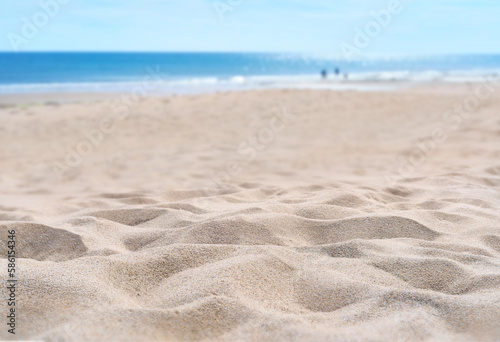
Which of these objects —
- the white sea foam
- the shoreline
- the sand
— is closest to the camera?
the sand

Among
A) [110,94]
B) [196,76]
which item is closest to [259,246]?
[110,94]

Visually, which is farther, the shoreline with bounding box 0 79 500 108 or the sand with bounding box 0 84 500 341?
the shoreline with bounding box 0 79 500 108

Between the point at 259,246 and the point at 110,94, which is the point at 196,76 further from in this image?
the point at 259,246

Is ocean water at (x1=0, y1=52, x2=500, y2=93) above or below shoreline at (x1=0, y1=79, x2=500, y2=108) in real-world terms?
below

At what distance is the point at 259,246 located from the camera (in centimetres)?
192

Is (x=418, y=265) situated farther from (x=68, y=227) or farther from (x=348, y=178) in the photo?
(x=348, y=178)

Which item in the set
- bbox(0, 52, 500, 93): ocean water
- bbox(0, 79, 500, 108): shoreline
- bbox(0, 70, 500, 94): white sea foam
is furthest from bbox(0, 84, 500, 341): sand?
bbox(0, 52, 500, 93): ocean water

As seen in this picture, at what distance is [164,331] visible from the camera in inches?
53.7

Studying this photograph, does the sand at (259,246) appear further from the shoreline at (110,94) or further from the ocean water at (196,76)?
the ocean water at (196,76)

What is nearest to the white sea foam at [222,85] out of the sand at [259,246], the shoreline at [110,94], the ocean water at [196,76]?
the ocean water at [196,76]

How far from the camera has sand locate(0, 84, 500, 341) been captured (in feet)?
4.63

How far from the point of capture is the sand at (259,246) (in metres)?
1.41

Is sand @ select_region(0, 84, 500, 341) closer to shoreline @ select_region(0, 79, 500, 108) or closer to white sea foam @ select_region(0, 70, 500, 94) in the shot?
shoreline @ select_region(0, 79, 500, 108)

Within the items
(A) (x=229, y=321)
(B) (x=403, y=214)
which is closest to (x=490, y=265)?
(B) (x=403, y=214)
